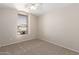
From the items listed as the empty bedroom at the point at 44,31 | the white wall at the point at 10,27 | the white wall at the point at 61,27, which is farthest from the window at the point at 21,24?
the white wall at the point at 61,27

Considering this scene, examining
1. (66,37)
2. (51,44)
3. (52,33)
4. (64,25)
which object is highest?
(64,25)

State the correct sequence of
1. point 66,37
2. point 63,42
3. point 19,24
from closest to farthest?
point 19,24
point 63,42
point 66,37

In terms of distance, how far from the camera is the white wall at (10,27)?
172 centimetres

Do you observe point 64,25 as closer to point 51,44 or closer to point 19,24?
point 51,44

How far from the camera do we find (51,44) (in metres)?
1.65

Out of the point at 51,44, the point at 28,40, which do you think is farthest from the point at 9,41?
the point at 51,44

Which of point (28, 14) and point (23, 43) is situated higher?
point (28, 14)

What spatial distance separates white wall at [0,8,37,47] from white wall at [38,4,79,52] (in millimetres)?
212

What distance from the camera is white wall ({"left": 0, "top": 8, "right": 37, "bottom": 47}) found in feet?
5.64

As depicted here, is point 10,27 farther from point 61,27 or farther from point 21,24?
point 61,27

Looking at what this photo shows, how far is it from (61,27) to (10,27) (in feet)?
4.92

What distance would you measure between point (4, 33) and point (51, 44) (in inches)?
55.6

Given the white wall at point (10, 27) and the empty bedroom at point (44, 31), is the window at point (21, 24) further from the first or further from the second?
the white wall at point (10, 27)

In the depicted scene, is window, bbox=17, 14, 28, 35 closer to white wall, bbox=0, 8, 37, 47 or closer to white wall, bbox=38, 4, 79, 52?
white wall, bbox=0, 8, 37, 47
